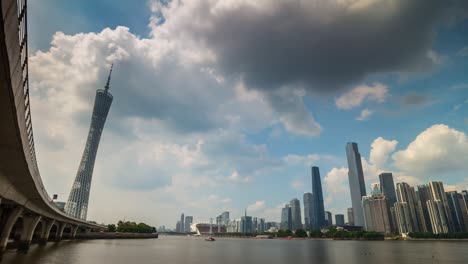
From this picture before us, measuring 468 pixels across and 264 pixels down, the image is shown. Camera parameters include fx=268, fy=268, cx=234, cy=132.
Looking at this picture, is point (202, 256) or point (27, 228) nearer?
point (202, 256)

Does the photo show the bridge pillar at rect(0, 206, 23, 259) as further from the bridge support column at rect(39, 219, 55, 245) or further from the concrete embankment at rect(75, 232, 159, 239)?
the concrete embankment at rect(75, 232, 159, 239)

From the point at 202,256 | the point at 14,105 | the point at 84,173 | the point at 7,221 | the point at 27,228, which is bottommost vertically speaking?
the point at 202,256

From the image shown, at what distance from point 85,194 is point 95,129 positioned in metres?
49.1

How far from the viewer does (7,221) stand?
5416cm

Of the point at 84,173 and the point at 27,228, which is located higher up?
the point at 84,173

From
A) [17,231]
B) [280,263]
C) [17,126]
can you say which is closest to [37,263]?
A: [17,126]

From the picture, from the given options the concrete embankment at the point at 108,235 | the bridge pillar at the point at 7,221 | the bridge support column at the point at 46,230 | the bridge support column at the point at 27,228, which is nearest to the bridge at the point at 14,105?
the bridge pillar at the point at 7,221

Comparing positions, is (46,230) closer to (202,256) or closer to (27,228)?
(27,228)

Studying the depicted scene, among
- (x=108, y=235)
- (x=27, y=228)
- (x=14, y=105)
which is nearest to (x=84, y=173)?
(x=108, y=235)

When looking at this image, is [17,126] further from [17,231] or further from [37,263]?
[17,231]

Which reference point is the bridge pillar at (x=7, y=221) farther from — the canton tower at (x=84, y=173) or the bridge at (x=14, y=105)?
the canton tower at (x=84, y=173)

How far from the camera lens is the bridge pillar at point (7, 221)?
53562 mm

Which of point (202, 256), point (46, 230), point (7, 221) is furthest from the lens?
point (46, 230)

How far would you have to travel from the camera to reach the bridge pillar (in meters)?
53.6
